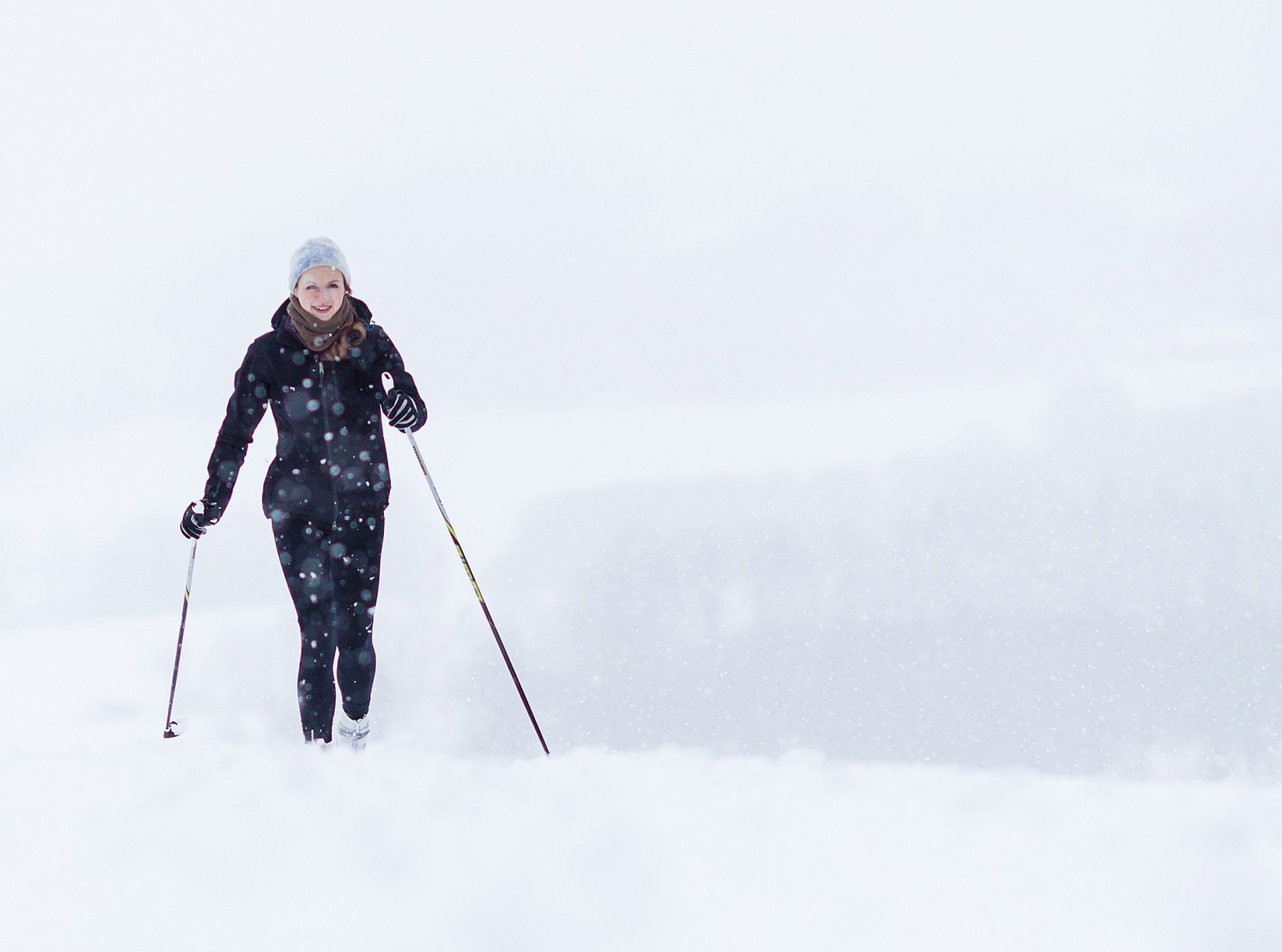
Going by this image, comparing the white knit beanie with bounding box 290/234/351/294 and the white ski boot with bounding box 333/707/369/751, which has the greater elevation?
the white knit beanie with bounding box 290/234/351/294

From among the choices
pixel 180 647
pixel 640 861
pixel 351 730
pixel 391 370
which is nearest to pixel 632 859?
pixel 640 861

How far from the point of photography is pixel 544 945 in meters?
2.26

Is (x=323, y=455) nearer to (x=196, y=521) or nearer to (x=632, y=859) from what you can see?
(x=196, y=521)

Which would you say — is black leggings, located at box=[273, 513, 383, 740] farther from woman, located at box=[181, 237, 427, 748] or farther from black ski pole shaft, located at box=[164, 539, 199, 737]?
black ski pole shaft, located at box=[164, 539, 199, 737]

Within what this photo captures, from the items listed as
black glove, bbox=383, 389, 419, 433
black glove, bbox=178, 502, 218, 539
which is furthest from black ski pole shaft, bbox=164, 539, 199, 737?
black glove, bbox=383, 389, 419, 433

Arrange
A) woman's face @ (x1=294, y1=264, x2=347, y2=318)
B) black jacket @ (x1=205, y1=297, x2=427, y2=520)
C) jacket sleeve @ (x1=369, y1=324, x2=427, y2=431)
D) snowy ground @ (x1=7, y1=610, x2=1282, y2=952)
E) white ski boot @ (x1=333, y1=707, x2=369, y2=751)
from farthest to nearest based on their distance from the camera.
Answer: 1. white ski boot @ (x1=333, y1=707, x2=369, y2=751)
2. jacket sleeve @ (x1=369, y1=324, x2=427, y2=431)
3. black jacket @ (x1=205, y1=297, x2=427, y2=520)
4. woman's face @ (x1=294, y1=264, x2=347, y2=318)
5. snowy ground @ (x1=7, y1=610, x2=1282, y2=952)

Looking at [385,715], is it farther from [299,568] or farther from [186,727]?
[299,568]

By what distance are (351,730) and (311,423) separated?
1346 mm

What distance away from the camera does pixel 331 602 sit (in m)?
3.53

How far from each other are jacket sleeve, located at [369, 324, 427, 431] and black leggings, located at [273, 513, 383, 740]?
0.48 m

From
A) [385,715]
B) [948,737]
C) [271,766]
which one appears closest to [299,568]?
[271,766]

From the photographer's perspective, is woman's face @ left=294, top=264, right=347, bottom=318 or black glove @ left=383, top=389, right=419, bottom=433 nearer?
woman's face @ left=294, top=264, right=347, bottom=318

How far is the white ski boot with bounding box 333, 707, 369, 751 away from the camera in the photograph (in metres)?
3.70

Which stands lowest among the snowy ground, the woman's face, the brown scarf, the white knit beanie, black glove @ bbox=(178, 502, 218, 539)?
the snowy ground
